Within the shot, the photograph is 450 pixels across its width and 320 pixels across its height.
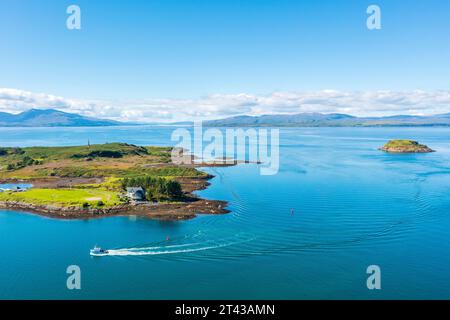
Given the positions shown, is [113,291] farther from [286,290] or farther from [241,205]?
[241,205]

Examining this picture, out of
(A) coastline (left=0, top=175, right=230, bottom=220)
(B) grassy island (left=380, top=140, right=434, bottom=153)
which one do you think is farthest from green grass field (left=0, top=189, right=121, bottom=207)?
(B) grassy island (left=380, top=140, right=434, bottom=153)

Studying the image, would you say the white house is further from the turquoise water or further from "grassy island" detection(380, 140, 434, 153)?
"grassy island" detection(380, 140, 434, 153)

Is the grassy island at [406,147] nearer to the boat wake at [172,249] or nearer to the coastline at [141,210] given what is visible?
the coastline at [141,210]

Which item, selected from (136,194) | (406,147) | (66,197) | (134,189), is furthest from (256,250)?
(406,147)

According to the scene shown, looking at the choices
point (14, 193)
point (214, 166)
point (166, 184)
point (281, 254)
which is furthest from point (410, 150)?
point (14, 193)

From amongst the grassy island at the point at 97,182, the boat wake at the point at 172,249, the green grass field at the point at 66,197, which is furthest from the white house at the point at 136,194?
the boat wake at the point at 172,249

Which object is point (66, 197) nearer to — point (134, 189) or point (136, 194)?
point (134, 189)
